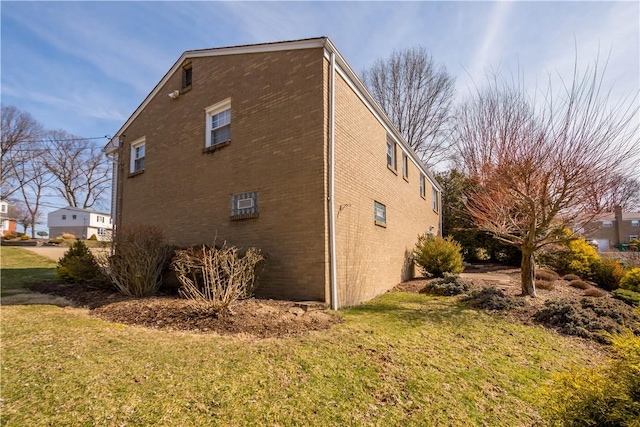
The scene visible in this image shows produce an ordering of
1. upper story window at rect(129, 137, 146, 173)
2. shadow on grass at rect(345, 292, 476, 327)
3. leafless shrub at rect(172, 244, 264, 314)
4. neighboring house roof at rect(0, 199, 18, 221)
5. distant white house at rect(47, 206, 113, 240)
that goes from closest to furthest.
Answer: leafless shrub at rect(172, 244, 264, 314) → shadow on grass at rect(345, 292, 476, 327) → upper story window at rect(129, 137, 146, 173) → distant white house at rect(47, 206, 113, 240) → neighboring house roof at rect(0, 199, 18, 221)

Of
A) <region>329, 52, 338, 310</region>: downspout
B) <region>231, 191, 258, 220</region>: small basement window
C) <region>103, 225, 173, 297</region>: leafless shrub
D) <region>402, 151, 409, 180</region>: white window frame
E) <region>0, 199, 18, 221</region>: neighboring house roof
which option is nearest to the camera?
<region>329, 52, 338, 310</region>: downspout

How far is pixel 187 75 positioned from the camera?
1091 centimetres

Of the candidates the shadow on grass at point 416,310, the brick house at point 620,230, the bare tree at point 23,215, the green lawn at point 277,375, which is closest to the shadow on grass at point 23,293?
the green lawn at point 277,375

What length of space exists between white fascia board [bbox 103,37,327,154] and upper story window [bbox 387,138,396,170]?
4.90 m

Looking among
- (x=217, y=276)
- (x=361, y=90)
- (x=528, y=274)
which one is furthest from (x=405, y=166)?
(x=217, y=276)

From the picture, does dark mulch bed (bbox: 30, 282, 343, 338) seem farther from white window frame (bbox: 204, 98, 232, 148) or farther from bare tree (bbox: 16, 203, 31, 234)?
bare tree (bbox: 16, 203, 31, 234)

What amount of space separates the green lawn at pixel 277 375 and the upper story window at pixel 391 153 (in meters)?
6.88

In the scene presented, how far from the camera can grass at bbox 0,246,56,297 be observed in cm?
939

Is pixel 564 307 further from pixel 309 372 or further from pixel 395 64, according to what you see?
pixel 395 64

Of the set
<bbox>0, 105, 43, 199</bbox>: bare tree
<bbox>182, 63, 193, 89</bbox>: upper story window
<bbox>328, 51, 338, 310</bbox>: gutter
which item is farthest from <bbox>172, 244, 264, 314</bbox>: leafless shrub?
<bbox>0, 105, 43, 199</bbox>: bare tree

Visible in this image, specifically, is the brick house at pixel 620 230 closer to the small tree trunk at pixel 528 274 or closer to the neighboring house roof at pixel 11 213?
the small tree trunk at pixel 528 274

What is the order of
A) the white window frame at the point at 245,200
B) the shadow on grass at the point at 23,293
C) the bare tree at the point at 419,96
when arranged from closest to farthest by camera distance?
the shadow on grass at the point at 23,293 < the white window frame at the point at 245,200 < the bare tree at the point at 419,96

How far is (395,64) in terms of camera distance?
25.9m

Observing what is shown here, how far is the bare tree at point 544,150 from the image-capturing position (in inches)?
258
